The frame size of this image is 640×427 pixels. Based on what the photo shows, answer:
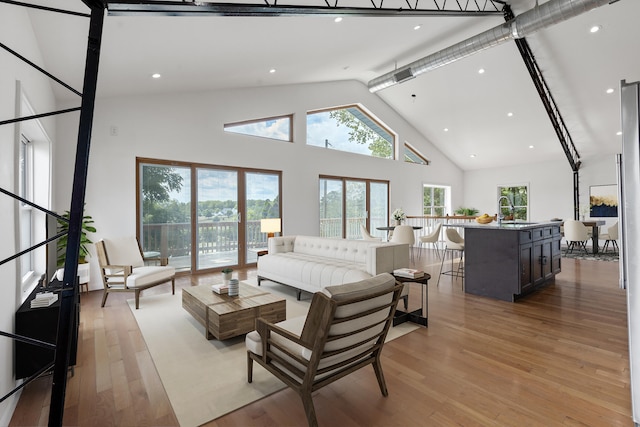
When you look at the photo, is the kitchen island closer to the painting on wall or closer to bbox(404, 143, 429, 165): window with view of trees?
bbox(404, 143, 429, 165): window with view of trees

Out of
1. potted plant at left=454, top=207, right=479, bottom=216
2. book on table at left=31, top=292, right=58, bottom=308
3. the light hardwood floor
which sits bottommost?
the light hardwood floor

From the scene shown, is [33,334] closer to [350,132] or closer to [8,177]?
[8,177]

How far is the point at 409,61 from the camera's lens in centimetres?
715

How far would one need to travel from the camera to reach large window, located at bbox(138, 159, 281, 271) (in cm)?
559

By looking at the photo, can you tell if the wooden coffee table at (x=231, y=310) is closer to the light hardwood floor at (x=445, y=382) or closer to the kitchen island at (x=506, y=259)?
the light hardwood floor at (x=445, y=382)

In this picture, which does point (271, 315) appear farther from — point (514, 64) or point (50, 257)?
point (514, 64)

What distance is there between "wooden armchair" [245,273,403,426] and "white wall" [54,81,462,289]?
424cm

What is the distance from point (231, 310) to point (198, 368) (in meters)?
0.55

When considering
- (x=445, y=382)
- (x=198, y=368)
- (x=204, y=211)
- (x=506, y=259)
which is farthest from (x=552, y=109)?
(x=198, y=368)

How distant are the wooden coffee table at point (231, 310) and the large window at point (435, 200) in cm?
862

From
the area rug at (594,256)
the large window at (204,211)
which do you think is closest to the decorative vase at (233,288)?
the large window at (204,211)

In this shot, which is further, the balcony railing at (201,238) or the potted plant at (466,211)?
the potted plant at (466,211)

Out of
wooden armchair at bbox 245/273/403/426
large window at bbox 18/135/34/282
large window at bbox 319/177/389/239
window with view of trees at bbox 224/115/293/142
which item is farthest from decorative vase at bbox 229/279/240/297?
large window at bbox 319/177/389/239

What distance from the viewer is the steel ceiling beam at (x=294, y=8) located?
1727 mm
